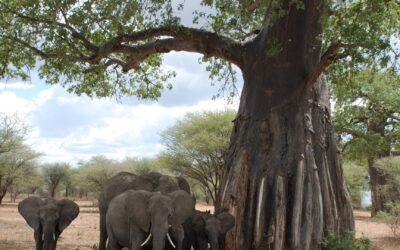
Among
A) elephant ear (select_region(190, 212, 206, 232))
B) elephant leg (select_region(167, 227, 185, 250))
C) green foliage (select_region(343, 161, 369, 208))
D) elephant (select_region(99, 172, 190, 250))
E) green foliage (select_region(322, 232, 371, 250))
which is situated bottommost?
green foliage (select_region(322, 232, 371, 250))

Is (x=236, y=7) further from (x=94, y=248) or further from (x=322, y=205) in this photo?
(x=94, y=248)

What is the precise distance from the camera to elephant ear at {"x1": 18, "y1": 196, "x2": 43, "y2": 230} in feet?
33.5

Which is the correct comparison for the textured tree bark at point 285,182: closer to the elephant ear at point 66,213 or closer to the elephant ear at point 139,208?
the elephant ear at point 139,208

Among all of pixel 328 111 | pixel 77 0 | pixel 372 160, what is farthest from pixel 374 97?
pixel 77 0

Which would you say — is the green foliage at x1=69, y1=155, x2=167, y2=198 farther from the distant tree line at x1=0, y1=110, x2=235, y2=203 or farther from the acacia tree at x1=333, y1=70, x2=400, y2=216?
the acacia tree at x1=333, y1=70, x2=400, y2=216

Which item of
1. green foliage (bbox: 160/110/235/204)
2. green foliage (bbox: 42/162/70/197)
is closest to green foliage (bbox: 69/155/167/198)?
green foliage (bbox: 42/162/70/197)

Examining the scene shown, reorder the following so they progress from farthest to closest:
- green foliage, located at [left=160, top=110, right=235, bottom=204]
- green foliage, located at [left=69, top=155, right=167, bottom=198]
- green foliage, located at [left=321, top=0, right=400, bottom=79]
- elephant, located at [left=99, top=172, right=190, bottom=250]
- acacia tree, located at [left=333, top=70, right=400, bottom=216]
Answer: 1. green foliage, located at [left=69, top=155, right=167, bottom=198]
2. green foliage, located at [left=160, top=110, right=235, bottom=204]
3. acacia tree, located at [left=333, top=70, right=400, bottom=216]
4. elephant, located at [left=99, top=172, right=190, bottom=250]
5. green foliage, located at [left=321, top=0, right=400, bottom=79]

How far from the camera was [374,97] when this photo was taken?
23.0 metres

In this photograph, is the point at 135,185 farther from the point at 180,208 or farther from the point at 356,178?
the point at 356,178

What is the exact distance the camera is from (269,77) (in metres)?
10.7

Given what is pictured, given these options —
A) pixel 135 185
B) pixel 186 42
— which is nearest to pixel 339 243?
pixel 135 185

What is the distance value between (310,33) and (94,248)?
7279mm

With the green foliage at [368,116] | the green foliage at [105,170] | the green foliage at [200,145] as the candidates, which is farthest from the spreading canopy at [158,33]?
A: the green foliage at [105,170]

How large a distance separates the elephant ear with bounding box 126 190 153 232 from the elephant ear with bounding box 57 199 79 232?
175 centimetres
